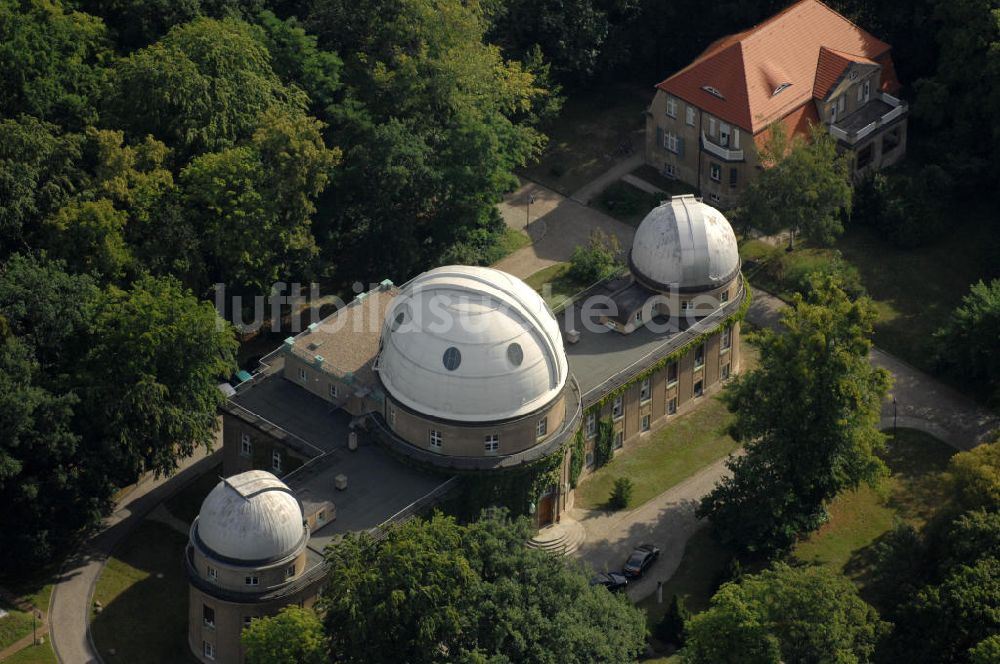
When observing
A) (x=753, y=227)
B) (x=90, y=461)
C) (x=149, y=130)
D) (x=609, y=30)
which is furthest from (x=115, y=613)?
(x=609, y=30)

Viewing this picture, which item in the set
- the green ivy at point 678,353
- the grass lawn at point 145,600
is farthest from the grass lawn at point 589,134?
the grass lawn at point 145,600

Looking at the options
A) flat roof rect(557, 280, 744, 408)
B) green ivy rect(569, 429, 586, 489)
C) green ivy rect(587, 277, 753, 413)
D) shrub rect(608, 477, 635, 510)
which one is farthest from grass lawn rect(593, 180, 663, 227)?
shrub rect(608, 477, 635, 510)

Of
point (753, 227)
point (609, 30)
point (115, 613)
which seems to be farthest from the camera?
point (609, 30)

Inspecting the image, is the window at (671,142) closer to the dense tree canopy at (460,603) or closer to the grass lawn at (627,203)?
the grass lawn at (627,203)

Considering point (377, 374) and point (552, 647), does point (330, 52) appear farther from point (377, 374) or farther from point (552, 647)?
point (552, 647)

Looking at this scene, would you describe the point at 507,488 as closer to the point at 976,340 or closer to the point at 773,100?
the point at 976,340

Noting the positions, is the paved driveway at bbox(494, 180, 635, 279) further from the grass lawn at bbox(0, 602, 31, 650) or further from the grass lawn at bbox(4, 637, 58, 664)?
the grass lawn at bbox(4, 637, 58, 664)
